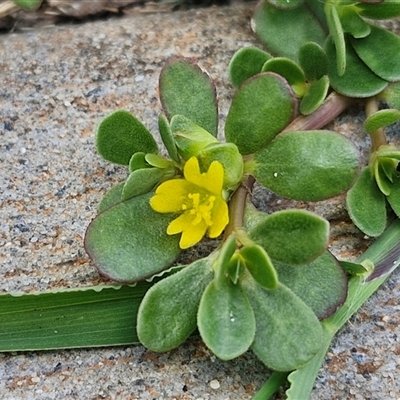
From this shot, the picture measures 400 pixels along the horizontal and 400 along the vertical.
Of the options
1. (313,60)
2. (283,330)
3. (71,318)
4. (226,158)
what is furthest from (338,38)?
(71,318)

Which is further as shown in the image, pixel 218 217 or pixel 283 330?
pixel 218 217

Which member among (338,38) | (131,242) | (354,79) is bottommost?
(131,242)

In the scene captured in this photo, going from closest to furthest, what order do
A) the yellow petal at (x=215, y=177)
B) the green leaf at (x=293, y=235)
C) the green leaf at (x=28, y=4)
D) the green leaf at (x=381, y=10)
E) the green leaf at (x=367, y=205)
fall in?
the green leaf at (x=293, y=235) → the yellow petal at (x=215, y=177) → the green leaf at (x=367, y=205) → the green leaf at (x=381, y=10) → the green leaf at (x=28, y=4)

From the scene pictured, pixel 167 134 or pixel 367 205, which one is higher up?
pixel 167 134

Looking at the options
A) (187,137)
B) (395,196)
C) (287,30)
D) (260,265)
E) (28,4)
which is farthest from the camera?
(28,4)

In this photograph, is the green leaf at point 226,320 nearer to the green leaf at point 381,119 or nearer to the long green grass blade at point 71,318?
the long green grass blade at point 71,318

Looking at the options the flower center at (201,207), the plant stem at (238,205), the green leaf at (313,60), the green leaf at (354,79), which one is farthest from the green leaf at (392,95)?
the flower center at (201,207)

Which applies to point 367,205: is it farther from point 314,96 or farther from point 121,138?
point 121,138
